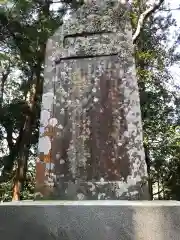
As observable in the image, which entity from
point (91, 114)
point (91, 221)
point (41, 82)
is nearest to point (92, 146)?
point (91, 114)

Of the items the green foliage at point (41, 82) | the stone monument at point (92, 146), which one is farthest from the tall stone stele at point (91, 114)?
the green foliage at point (41, 82)

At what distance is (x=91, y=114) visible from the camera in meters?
3.10

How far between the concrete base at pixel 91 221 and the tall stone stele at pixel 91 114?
0.66 m

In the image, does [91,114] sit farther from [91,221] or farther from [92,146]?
[91,221]

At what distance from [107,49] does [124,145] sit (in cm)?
117

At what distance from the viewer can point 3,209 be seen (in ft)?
7.09

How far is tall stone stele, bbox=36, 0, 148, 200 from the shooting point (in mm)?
2830

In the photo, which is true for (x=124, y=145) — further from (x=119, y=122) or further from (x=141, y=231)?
(x=141, y=231)

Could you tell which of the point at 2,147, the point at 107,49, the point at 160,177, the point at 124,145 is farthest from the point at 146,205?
the point at 2,147

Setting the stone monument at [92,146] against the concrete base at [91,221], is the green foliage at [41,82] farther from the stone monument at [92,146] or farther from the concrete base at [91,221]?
the concrete base at [91,221]

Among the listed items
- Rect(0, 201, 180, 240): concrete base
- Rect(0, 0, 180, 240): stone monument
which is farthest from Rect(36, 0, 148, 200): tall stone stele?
Rect(0, 201, 180, 240): concrete base

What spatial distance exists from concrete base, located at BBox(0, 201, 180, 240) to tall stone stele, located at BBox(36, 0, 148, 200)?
66cm

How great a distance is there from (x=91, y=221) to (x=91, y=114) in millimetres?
1293

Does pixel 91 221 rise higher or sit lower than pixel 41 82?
lower
